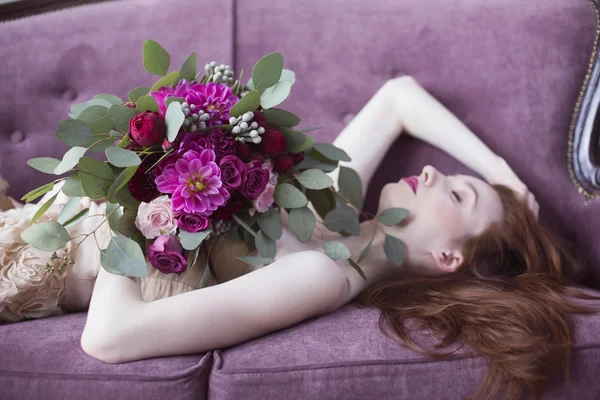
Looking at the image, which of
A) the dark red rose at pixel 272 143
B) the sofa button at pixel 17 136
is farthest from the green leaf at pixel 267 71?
the sofa button at pixel 17 136

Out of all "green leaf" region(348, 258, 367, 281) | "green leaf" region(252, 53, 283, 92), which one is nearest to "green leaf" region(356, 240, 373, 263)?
"green leaf" region(348, 258, 367, 281)

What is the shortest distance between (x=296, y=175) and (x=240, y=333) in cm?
39

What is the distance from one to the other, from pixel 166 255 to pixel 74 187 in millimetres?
225

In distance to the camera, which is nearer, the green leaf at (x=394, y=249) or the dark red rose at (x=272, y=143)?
the dark red rose at (x=272, y=143)

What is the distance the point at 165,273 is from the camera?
114cm

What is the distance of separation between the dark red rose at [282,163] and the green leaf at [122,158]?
314 mm

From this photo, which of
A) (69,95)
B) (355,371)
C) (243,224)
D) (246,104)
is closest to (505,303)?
(355,371)

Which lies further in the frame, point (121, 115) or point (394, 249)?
point (394, 249)

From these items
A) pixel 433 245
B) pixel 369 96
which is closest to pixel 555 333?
pixel 433 245

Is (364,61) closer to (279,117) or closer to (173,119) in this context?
A: (279,117)

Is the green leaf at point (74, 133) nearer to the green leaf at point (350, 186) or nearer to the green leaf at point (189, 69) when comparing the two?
the green leaf at point (189, 69)

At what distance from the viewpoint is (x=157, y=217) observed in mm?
1066

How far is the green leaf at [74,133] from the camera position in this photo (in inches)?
40.6

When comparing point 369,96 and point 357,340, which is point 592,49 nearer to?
point 369,96
